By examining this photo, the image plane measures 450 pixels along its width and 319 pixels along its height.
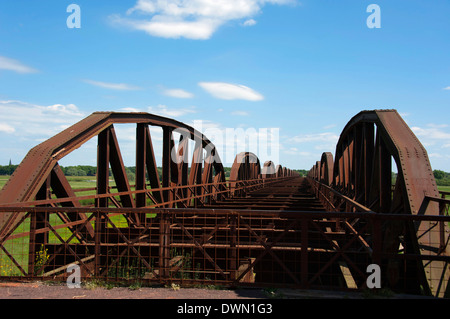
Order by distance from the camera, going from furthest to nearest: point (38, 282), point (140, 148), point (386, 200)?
point (140, 148) → point (386, 200) → point (38, 282)

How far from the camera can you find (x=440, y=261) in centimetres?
743

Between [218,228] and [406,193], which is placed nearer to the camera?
[218,228]

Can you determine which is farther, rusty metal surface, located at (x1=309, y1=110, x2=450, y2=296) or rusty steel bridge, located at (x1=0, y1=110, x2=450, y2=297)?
rusty metal surface, located at (x1=309, y1=110, x2=450, y2=296)

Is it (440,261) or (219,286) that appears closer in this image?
(219,286)

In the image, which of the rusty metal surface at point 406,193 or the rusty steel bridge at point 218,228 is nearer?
the rusty steel bridge at point 218,228

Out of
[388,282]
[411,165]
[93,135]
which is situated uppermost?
[93,135]

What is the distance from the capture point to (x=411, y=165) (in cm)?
871

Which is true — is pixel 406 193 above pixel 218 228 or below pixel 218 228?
above
